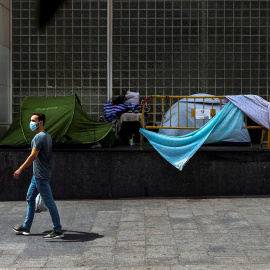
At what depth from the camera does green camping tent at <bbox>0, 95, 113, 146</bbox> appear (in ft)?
34.8

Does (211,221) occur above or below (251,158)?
below

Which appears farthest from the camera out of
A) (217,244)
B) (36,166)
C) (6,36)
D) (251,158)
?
(6,36)

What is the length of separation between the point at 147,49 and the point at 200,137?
12.5 ft

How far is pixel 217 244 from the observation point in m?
7.09

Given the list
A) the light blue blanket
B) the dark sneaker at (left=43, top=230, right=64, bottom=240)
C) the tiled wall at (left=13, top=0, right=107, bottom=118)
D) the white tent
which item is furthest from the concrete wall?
the tiled wall at (left=13, top=0, right=107, bottom=118)

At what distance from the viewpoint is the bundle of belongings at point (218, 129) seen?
1013 cm

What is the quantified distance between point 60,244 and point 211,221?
252 centimetres

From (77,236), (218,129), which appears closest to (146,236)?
(77,236)

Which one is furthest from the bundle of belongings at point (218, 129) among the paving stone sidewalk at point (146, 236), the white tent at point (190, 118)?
the paving stone sidewalk at point (146, 236)

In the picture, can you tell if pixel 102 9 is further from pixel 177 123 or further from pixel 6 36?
pixel 177 123

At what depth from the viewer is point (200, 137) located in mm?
10148

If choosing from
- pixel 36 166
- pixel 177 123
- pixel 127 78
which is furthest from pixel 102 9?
pixel 36 166

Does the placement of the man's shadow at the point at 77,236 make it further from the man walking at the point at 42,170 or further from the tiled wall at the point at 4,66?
the tiled wall at the point at 4,66

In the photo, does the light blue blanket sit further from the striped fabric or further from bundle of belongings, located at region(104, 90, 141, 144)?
the striped fabric
